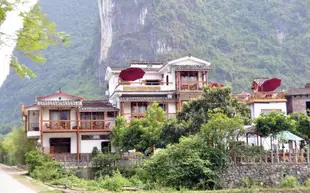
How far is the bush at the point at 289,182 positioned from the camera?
65.7ft

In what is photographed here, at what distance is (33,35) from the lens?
18.0ft

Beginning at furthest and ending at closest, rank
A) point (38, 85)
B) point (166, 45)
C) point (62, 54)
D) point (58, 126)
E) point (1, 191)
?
point (62, 54) → point (38, 85) → point (166, 45) → point (58, 126) → point (1, 191)

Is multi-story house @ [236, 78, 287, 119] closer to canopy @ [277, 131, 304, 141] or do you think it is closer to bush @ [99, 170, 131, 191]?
canopy @ [277, 131, 304, 141]

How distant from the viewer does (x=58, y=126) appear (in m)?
32.1

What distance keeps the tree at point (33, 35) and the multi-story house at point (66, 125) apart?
26.9 metres

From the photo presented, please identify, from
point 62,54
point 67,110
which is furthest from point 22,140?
point 62,54

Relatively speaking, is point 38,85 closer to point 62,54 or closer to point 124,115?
point 62,54

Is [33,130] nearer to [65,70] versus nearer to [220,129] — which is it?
[220,129]

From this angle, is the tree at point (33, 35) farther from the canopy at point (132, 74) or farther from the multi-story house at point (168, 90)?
the canopy at point (132, 74)

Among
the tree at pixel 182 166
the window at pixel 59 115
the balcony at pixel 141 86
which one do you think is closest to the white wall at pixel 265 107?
the balcony at pixel 141 86

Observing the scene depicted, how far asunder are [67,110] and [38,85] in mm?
76053

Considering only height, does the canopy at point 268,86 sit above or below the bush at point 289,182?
above

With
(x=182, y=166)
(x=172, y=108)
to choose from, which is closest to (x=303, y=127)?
(x=182, y=166)

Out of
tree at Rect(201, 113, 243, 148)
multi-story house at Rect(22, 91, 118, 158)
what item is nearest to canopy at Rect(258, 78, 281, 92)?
multi-story house at Rect(22, 91, 118, 158)
